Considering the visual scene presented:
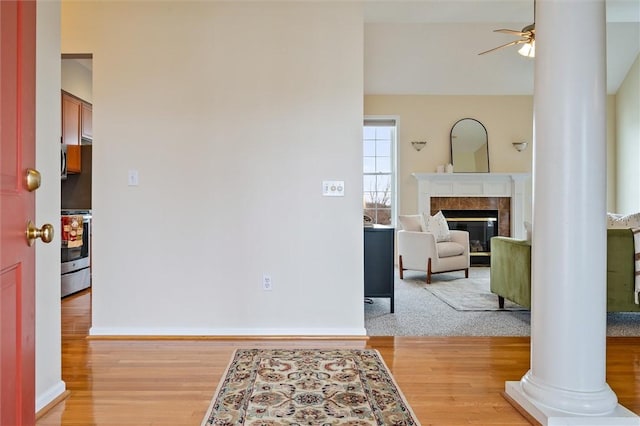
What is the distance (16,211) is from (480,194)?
661 centimetres

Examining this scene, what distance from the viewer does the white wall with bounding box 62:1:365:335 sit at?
2.89m

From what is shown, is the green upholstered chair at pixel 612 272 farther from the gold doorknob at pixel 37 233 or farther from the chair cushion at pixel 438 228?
the gold doorknob at pixel 37 233

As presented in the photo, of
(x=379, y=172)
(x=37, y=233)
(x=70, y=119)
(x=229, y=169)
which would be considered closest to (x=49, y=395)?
(x=37, y=233)

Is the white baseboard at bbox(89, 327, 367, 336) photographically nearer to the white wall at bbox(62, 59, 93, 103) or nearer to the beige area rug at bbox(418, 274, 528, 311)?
the beige area rug at bbox(418, 274, 528, 311)

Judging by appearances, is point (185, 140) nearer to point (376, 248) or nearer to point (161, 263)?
point (161, 263)

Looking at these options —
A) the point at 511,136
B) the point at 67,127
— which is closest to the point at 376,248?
the point at 67,127

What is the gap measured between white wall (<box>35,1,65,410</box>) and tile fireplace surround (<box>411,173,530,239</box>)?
211 inches

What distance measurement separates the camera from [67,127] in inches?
183

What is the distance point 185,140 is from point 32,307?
80.6 inches

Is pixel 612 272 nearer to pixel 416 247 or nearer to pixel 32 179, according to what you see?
pixel 416 247

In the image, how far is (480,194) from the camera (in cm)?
660

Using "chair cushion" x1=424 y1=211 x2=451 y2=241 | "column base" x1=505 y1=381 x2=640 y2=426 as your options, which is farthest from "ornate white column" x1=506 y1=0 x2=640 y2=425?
"chair cushion" x1=424 y1=211 x2=451 y2=241

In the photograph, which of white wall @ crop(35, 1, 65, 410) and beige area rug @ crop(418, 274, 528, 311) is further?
beige area rug @ crop(418, 274, 528, 311)

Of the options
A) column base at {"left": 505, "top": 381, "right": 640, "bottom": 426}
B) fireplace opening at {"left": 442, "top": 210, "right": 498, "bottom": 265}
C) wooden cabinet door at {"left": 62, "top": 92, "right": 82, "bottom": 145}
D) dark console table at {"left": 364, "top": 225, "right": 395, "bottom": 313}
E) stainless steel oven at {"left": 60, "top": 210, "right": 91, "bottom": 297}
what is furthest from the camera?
fireplace opening at {"left": 442, "top": 210, "right": 498, "bottom": 265}
